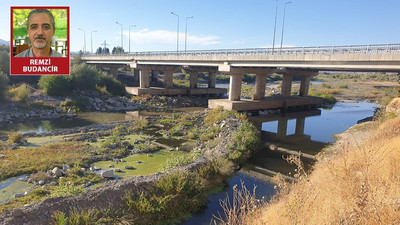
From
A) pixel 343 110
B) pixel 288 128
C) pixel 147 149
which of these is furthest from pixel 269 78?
pixel 147 149

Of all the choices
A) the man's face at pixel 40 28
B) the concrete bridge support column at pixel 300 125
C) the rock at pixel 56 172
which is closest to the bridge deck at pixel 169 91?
the concrete bridge support column at pixel 300 125

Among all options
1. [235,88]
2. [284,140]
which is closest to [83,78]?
[235,88]

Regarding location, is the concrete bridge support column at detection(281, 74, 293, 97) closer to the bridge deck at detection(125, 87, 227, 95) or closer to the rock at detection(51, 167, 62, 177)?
the bridge deck at detection(125, 87, 227, 95)

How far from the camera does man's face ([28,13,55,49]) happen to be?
23109mm

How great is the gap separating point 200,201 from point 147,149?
8.73 m

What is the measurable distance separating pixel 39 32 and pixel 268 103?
93.9ft

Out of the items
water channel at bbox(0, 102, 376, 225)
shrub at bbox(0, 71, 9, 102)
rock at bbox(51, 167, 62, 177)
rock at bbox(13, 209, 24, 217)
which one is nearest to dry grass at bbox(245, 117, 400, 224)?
water channel at bbox(0, 102, 376, 225)

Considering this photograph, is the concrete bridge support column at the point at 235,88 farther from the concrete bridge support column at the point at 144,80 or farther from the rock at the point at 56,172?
the rock at the point at 56,172

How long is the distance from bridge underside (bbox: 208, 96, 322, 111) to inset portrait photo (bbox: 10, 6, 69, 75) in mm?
19837

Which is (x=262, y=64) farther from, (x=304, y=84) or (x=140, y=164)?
(x=140, y=164)

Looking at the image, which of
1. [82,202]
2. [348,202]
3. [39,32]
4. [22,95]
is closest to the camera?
[348,202]

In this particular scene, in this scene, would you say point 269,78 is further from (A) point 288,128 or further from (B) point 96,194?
(B) point 96,194

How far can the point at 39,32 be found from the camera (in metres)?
23.5

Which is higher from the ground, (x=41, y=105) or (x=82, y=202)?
(x=41, y=105)
